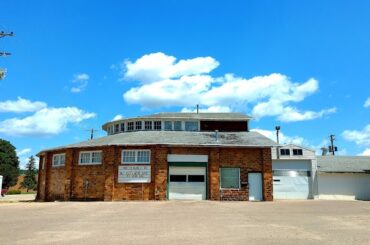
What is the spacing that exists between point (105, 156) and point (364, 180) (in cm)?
2320

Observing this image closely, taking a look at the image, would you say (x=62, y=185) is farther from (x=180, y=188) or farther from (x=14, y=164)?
(x=14, y=164)

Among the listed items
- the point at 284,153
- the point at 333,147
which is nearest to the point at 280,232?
the point at 284,153

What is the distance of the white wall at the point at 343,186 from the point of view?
113 ft

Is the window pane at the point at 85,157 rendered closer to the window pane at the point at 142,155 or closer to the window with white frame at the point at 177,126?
the window pane at the point at 142,155

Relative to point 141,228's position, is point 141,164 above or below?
above

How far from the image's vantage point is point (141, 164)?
26.4 m

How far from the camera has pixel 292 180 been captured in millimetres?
34250

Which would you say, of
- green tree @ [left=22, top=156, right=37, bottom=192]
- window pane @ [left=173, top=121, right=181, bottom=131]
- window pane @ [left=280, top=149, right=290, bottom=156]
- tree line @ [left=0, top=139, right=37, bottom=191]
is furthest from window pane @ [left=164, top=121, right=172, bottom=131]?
green tree @ [left=22, top=156, right=37, bottom=192]

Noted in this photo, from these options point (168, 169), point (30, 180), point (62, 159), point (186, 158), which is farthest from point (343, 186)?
point (30, 180)

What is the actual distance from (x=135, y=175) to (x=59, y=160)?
7.06 metres

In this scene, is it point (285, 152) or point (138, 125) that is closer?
point (138, 125)

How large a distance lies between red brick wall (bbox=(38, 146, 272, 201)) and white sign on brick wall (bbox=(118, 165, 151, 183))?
10.7 inches

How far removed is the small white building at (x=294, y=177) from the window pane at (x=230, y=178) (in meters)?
8.39

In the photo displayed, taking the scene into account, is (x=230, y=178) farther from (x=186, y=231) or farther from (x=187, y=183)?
(x=186, y=231)
